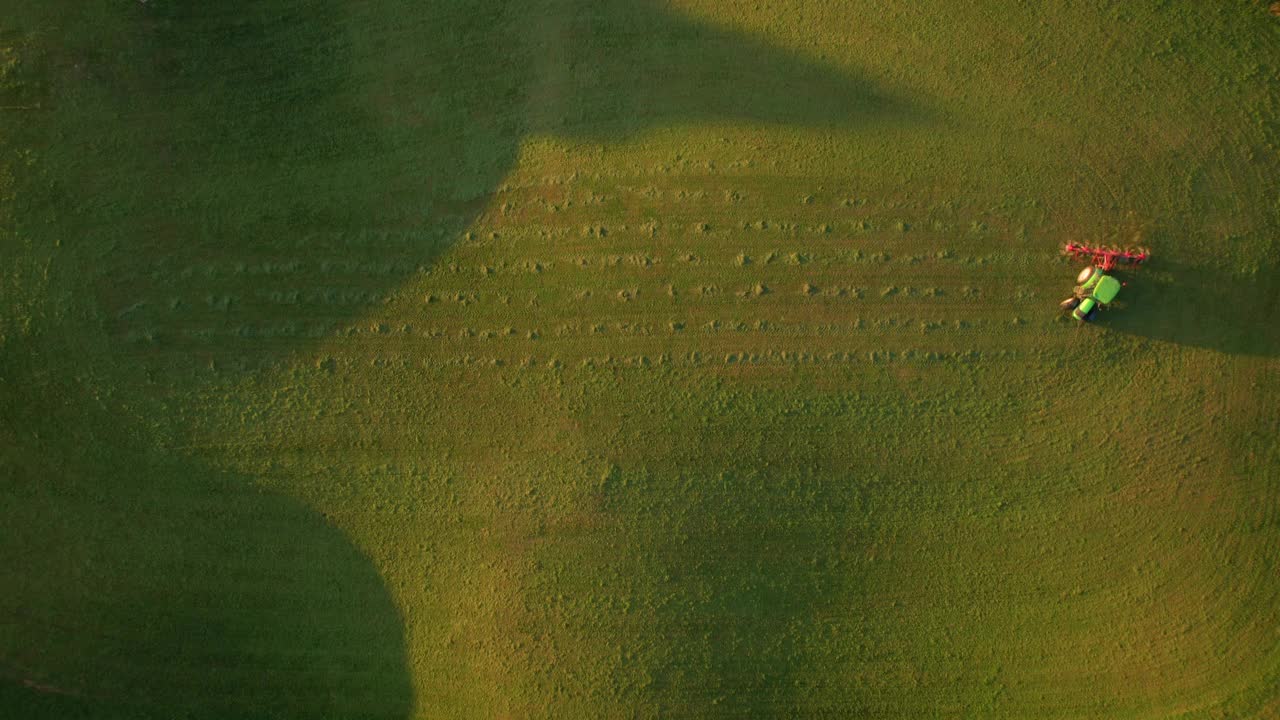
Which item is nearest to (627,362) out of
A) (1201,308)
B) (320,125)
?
(320,125)

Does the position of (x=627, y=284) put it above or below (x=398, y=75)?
below

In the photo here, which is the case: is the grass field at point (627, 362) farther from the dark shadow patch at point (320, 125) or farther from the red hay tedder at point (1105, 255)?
the red hay tedder at point (1105, 255)

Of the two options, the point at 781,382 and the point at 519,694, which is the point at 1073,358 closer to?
the point at 781,382

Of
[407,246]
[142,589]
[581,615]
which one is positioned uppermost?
[407,246]

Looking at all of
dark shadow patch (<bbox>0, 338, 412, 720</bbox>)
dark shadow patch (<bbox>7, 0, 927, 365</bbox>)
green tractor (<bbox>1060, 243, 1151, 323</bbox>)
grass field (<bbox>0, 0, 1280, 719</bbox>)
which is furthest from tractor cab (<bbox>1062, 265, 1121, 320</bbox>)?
dark shadow patch (<bbox>0, 338, 412, 720</bbox>)

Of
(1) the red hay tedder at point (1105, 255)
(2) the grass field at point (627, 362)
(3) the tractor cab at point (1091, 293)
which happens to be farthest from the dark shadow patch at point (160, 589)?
(1) the red hay tedder at point (1105, 255)

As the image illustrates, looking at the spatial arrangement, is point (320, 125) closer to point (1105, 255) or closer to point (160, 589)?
point (160, 589)

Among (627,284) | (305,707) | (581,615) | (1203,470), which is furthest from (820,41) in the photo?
(305,707)
